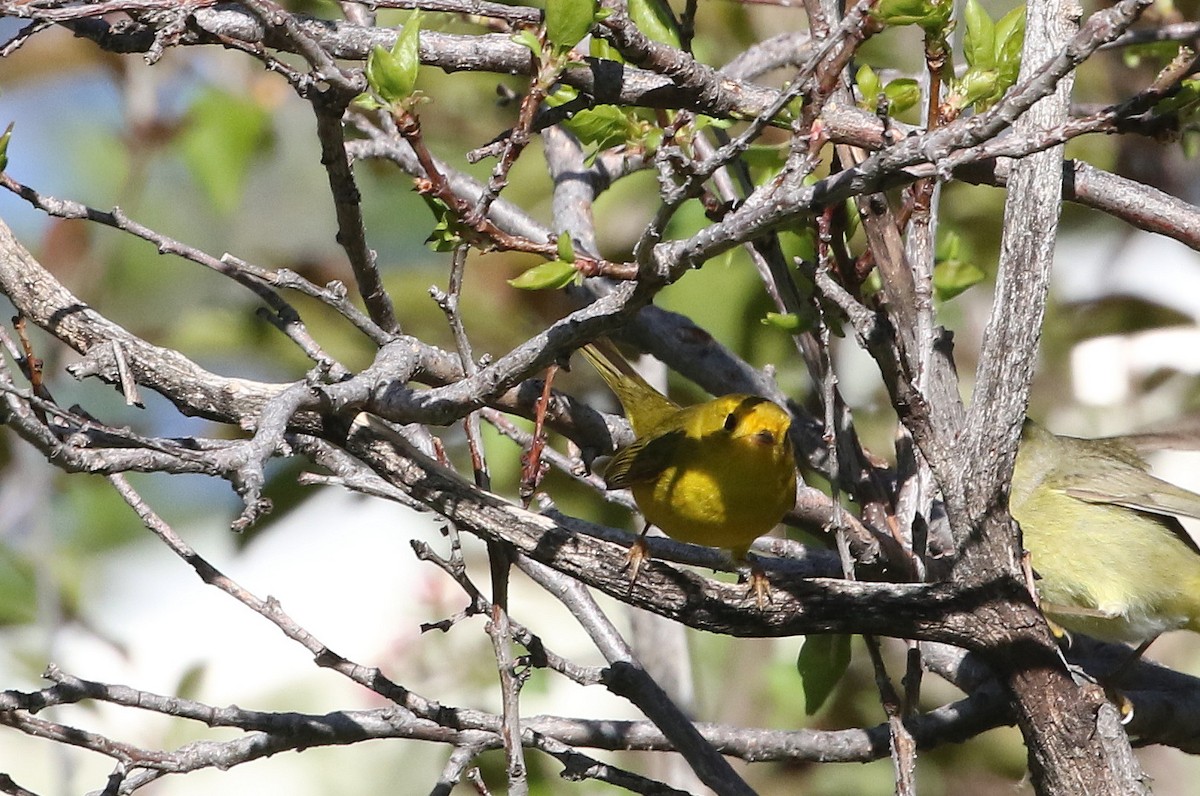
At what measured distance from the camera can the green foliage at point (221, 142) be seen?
11.9 feet

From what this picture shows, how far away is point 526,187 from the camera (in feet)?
13.7

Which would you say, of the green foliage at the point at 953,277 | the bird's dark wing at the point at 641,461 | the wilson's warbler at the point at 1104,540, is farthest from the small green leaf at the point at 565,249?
the wilson's warbler at the point at 1104,540

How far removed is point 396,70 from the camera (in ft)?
5.96

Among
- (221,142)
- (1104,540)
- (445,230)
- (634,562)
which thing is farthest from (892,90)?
(221,142)

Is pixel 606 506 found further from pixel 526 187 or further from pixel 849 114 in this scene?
pixel 849 114

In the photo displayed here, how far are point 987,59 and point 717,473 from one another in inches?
44.4

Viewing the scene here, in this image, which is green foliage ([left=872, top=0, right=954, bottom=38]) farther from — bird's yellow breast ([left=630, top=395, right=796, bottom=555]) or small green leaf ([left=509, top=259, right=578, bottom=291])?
bird's yellow breast ([left=630, top=395, right=796, bottom=555])

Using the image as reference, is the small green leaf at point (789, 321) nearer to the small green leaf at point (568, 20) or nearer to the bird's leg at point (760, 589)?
the bird's leg at point (760, 589)

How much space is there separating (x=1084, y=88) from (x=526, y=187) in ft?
7.62

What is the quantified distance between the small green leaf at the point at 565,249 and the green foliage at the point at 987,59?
80cm

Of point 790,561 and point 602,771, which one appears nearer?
point 602,771

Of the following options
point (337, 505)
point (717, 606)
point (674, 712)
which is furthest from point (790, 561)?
point (337, 505)

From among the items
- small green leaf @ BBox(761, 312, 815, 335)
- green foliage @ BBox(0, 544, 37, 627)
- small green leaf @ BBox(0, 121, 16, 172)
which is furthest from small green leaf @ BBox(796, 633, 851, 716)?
green foliage @ BBox(0, 544, 37, 627)

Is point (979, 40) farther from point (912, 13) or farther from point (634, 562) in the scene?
point (634, 562)
